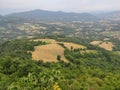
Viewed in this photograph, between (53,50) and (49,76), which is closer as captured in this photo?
(49,76)

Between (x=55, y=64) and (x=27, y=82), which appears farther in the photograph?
(x=55, y=64)

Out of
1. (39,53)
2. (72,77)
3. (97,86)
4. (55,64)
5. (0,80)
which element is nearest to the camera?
(97,86)

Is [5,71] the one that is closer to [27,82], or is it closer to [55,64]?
[55,64]

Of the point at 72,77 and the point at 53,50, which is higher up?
the point at 72,77

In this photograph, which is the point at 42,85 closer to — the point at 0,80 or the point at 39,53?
the point at 0,80

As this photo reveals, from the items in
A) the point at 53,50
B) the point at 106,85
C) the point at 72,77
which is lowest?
the point at 53,50

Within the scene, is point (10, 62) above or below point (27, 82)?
below

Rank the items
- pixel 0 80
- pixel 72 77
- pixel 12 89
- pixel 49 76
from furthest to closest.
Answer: pixel 72 77, pixel 0 80, pixel 49 76, pixel 12 89

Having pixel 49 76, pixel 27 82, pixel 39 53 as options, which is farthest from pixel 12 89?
pixel 39 53

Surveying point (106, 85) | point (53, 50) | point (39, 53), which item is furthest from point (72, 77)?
point (53, 50)
